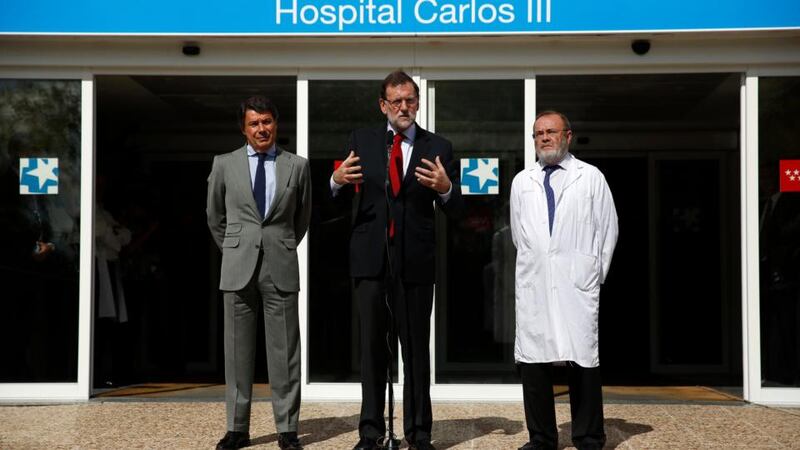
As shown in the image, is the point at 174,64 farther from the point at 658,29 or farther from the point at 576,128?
the point at 576,128

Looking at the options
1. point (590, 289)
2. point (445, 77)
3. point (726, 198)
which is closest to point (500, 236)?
point (445, 77)

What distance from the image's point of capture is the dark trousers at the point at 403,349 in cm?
551

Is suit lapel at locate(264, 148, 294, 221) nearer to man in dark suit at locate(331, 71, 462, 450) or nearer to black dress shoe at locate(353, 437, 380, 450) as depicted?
man in dark suit at locate(331, 71, 462, 450)

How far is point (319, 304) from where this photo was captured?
26.5ft

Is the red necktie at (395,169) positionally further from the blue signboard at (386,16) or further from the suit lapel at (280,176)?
the blue signboard at (386,16)

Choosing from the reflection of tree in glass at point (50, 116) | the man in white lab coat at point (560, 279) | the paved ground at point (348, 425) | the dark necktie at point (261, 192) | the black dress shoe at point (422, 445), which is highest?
the reflection of tree in glass at point (50, 116)

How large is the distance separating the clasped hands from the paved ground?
156 cm

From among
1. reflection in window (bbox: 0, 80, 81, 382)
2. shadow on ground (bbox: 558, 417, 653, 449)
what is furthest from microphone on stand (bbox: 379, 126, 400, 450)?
reflection in window (bbox: 0, 80, 81, 382)

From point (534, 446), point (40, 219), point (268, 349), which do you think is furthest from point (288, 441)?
point (40, 219)

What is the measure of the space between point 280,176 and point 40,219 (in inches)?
118

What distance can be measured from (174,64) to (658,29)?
357 cm

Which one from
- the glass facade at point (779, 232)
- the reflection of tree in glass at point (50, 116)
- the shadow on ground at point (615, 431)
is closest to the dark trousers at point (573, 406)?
the shadow on ground at point (615, 431)

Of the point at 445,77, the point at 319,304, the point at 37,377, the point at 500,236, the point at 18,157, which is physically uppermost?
the point at 445,77

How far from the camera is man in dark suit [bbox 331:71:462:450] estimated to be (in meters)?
5.48
